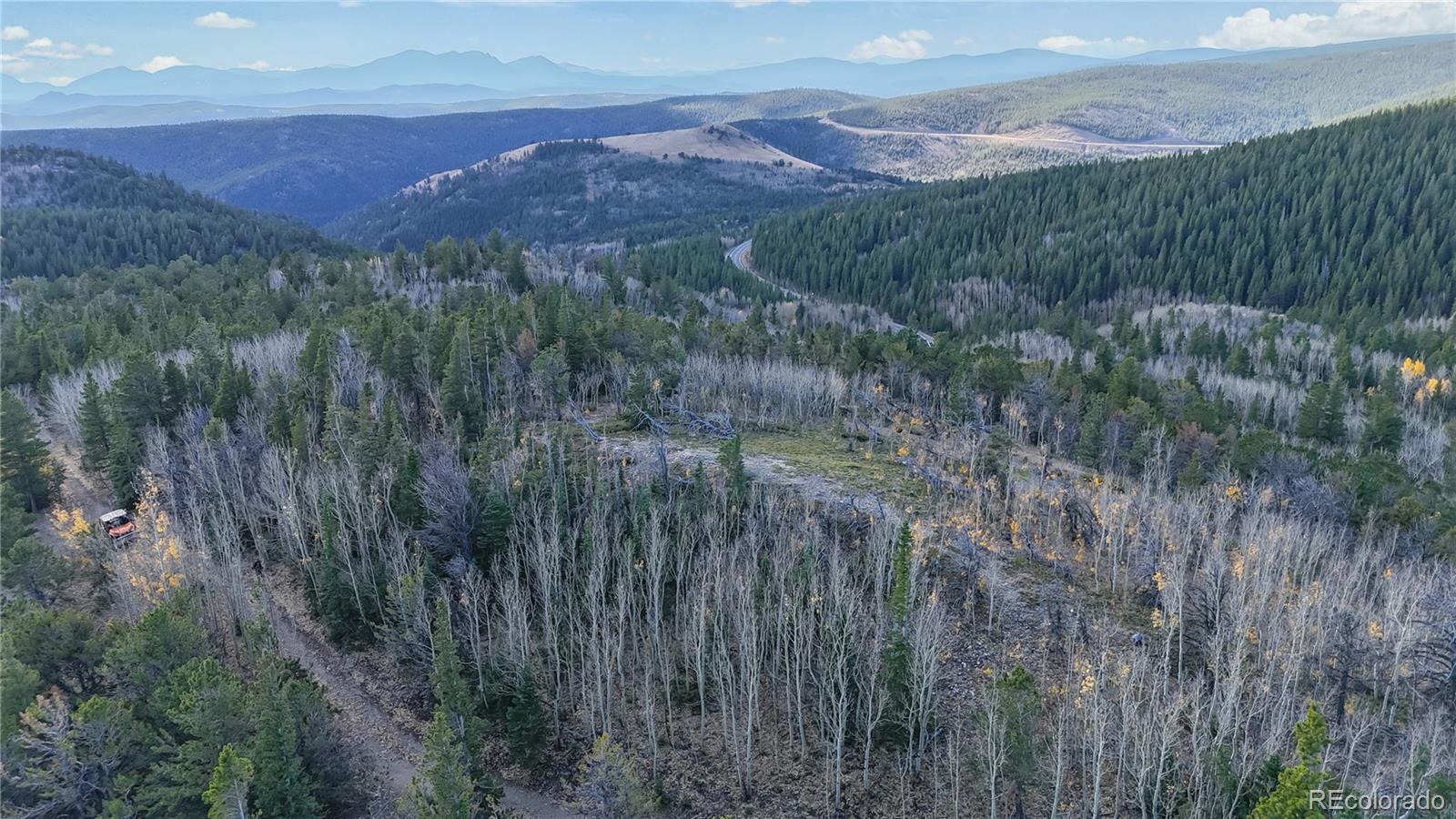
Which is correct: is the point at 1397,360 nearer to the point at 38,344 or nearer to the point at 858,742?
the point at 858,742

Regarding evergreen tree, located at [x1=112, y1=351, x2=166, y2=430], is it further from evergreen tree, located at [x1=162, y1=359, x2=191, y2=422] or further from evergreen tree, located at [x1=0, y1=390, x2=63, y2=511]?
evergreen tree, located at [x1=0, y1=390, x2=63, y2=511]

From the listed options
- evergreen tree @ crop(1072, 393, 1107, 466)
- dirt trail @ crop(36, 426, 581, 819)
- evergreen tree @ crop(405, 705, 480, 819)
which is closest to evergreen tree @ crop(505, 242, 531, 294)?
dirt trail @ crop(36, 426, 581, 819)

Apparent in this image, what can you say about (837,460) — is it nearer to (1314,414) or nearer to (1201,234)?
(1314,414)

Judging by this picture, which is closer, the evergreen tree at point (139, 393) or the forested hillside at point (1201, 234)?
the evergreen tree at point (139, 393)

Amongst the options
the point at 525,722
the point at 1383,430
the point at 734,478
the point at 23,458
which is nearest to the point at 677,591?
the point at 734,478

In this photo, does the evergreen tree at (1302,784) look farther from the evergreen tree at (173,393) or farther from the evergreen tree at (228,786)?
the evergreen tree at (173,393)

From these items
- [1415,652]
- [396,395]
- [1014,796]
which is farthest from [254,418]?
[1415,652]

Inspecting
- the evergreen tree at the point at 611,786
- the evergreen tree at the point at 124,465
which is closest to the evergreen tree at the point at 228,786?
the evergreen tree at the point at 611,786
